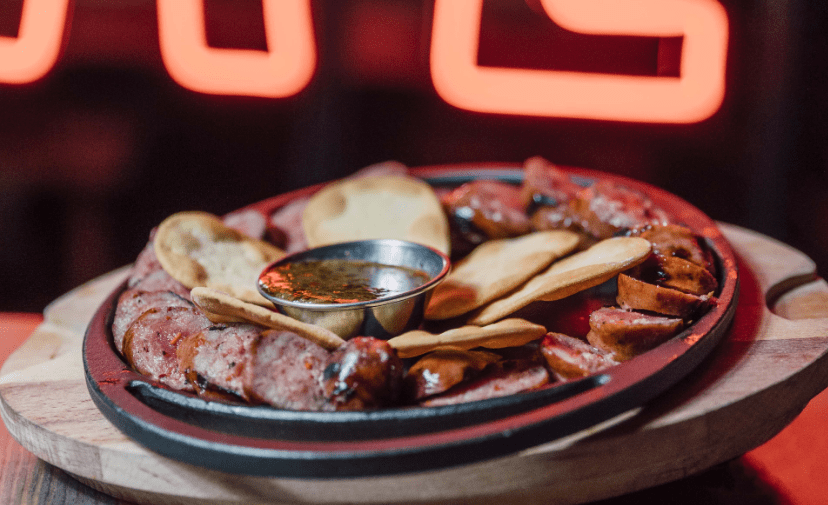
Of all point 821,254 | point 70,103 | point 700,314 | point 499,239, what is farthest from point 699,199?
point 70,103

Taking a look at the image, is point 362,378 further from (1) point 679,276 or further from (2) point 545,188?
(2) point 545,188

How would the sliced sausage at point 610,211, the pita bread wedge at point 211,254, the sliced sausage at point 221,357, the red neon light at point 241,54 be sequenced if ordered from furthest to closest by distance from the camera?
the red neon light at point 241,54, the sliced sausage at point 610,211, the pita bread wedge at point 211,254, the sliced sausage at point 221,357

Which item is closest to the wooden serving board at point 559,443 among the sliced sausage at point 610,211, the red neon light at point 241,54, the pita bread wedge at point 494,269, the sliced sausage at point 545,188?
the sliced sausage at point 610,211

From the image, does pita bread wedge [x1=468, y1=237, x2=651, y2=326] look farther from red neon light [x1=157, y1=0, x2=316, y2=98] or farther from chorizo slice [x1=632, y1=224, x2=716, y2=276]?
red neon light [x1=157, y1=0, x2=316, y2=98]

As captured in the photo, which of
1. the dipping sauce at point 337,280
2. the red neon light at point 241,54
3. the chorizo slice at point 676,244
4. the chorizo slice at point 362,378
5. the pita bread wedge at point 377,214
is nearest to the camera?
the chorizo slice at point 362,378

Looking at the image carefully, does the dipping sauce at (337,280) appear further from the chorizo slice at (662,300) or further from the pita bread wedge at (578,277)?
the chorizo slice at (662,300)
